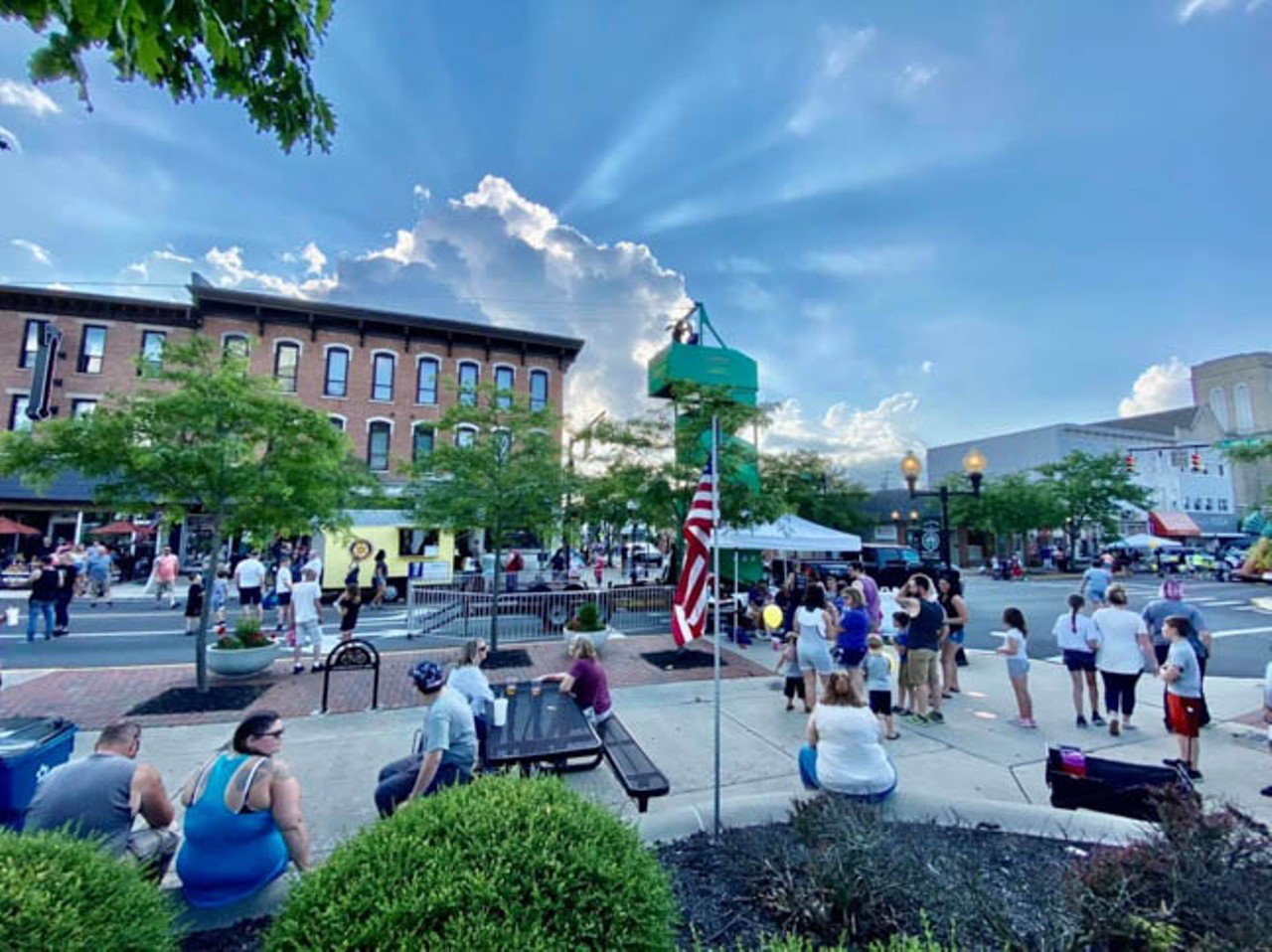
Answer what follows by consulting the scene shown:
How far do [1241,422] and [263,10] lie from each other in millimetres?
87038

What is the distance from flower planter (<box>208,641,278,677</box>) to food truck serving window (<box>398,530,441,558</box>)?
10255 mm

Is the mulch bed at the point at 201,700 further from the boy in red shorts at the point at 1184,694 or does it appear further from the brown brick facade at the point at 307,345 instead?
the brown brick facade at the point at 307,345

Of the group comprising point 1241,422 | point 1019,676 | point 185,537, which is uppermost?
point 1241,422

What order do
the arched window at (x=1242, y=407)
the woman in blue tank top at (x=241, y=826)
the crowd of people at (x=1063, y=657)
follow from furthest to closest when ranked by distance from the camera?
the arched window at (x=1242, y=407), the crowd of people at (x=1063, y=657), the woman in blue tank top at (x=241, y=826)

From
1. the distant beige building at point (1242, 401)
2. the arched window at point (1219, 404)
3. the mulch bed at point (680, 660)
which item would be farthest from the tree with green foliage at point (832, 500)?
the arched window at point (1219, 404)

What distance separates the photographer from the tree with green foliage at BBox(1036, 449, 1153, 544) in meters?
39.2

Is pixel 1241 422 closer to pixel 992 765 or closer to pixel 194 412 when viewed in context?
pixel 992 765

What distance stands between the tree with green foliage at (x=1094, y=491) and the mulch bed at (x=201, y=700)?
4746cm

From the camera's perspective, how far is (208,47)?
7.29ft

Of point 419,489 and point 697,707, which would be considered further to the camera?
point 419,489

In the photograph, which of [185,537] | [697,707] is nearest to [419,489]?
[697,707]

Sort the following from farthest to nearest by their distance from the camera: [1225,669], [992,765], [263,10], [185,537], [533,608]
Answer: [185,537]
[533,608]
[1225,669]
[992,765]
[263,10]

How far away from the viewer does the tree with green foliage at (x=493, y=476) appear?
424 inches

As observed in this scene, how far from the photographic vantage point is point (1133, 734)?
6.71 m
